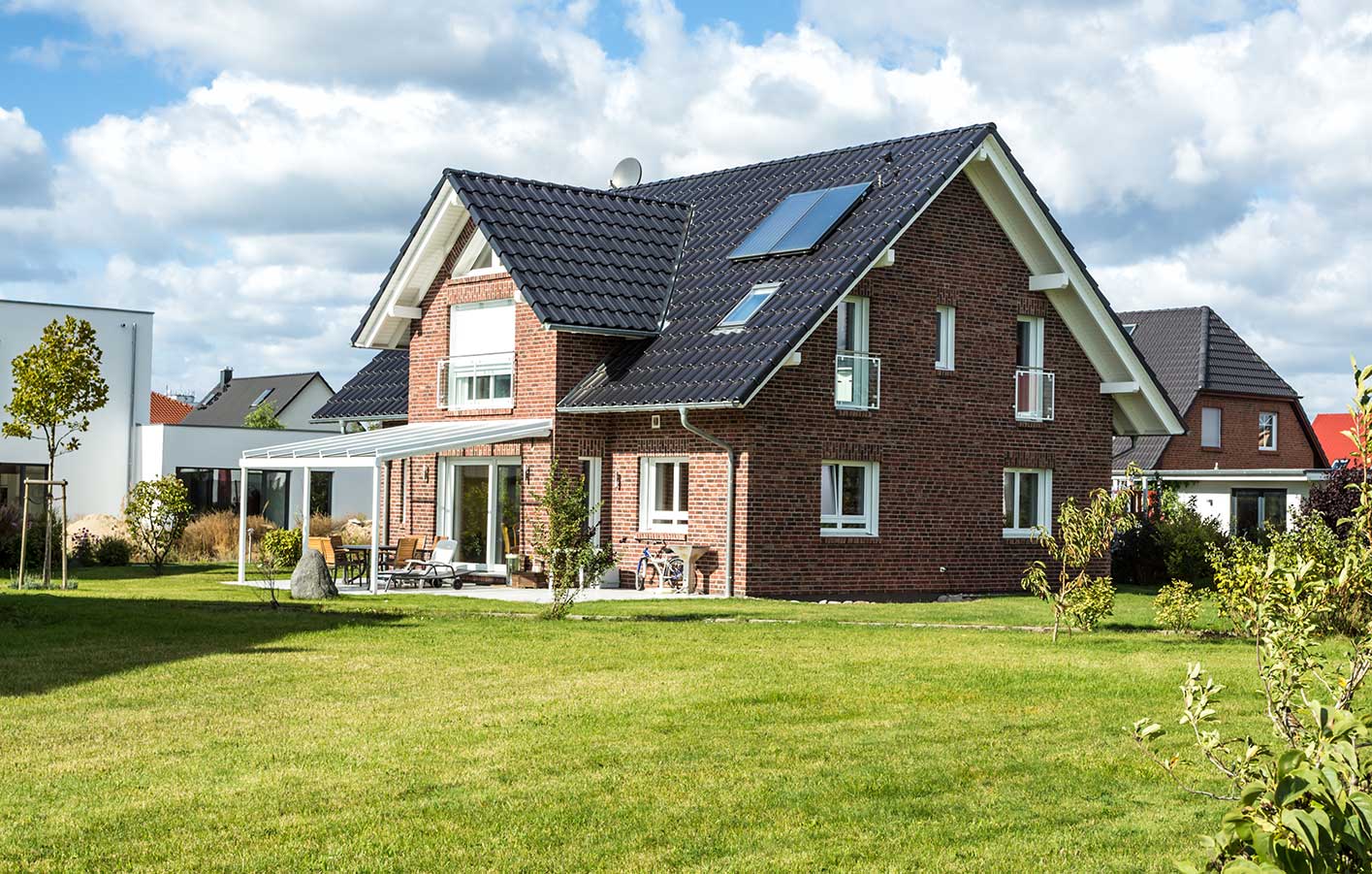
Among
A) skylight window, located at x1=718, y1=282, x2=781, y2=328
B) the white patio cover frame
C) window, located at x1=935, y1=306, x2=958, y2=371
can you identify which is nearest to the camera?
the white patio cover frame

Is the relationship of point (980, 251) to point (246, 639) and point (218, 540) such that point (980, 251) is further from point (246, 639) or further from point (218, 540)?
point (218, 540)

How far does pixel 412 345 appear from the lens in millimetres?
27656

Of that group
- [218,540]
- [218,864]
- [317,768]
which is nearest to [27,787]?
[317,768]

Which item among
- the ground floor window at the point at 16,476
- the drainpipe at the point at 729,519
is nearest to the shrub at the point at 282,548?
the drainpipe at the point at 729,519

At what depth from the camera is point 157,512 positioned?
1203 inches

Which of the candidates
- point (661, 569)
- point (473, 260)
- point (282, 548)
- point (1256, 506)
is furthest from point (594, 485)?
point (1256, 506)

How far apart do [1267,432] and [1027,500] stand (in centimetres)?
2239

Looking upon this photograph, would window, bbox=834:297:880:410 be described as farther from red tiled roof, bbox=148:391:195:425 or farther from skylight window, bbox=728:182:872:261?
red tiled roof, bbox=148:391:195:425

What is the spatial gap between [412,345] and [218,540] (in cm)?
814

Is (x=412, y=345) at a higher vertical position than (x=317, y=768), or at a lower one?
higher

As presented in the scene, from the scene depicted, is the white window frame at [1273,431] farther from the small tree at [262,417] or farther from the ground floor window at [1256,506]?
the small tree at [262,417]

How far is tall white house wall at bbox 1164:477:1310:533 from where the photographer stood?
38625mm

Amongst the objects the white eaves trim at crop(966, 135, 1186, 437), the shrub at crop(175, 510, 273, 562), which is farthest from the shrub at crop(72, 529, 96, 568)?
the white eaves trim at crop(966, 135, 1186, 437)

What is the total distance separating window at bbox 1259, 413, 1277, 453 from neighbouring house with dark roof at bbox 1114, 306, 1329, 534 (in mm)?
28
